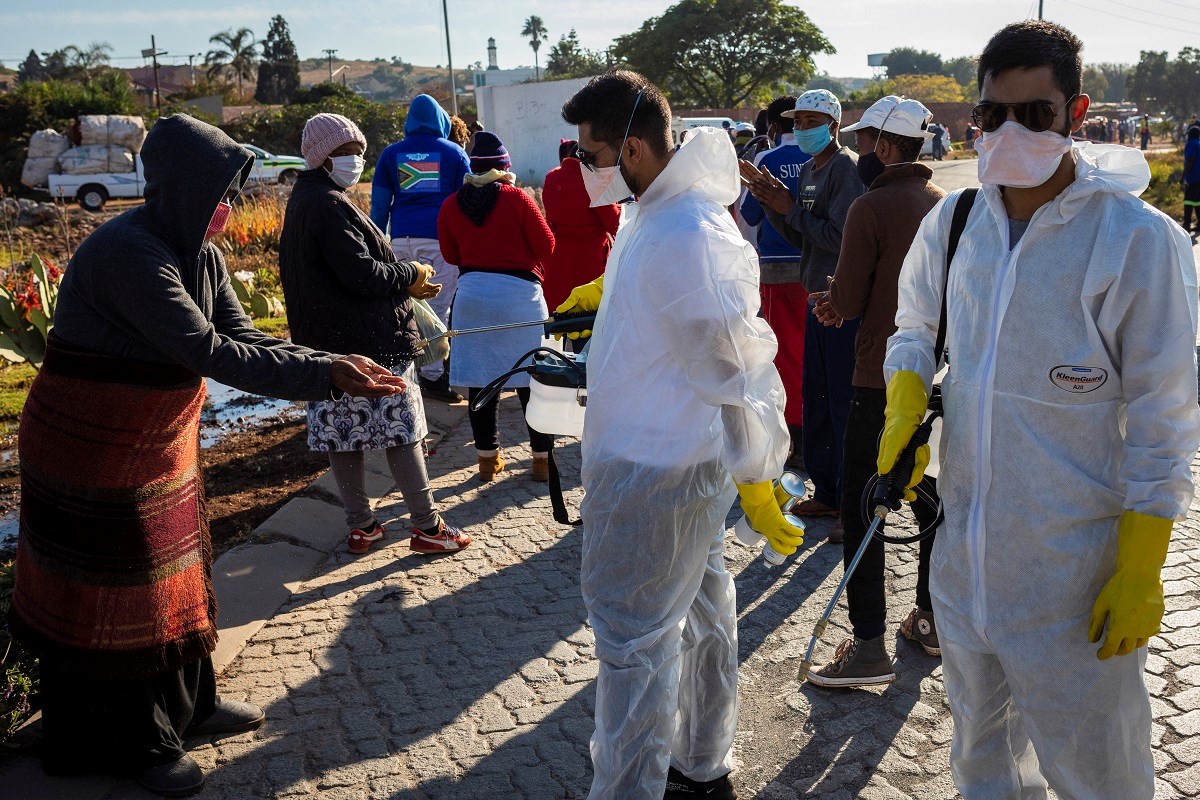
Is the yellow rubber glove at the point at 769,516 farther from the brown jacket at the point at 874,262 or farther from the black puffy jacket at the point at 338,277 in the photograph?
the black puffy jacket at the point at 338,277

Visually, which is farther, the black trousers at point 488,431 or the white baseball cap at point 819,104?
the black trousers at point 488,431

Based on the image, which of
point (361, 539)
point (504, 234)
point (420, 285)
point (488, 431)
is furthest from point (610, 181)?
point (488, 431)

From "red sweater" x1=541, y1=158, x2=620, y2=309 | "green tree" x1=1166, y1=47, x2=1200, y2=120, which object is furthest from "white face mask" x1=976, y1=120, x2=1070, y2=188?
"green tree" x1=1166, y1=47, x2=1200, y2=120

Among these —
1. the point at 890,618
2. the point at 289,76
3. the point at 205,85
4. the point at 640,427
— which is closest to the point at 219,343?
the point at 640,427

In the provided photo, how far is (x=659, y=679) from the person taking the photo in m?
2.79

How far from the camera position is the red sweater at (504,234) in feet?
19.6

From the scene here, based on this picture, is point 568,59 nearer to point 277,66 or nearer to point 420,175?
point 277,66

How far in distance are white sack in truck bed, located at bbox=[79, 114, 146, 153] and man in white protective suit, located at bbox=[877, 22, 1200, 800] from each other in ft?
103

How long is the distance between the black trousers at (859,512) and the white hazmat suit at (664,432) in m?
1.06

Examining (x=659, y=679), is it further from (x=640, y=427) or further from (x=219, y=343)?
(x=219, y=343)

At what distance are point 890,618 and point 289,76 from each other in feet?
293

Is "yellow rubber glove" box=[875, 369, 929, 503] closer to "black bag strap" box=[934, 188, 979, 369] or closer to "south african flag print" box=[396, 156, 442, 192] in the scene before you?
"black bag strap" box=[934, 188, 979, 369]

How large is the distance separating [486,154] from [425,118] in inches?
38.9

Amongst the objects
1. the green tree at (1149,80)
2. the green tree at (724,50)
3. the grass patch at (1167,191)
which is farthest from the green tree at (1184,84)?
the grass patch at (1167,191)
